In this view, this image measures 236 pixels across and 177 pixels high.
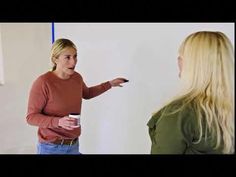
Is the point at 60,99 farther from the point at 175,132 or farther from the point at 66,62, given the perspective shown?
the point at 175,132

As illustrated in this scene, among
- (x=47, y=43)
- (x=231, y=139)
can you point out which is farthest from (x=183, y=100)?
(x=47, y=43)

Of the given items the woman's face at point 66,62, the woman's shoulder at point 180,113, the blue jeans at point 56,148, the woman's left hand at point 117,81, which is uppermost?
the woman's face at point 66,62

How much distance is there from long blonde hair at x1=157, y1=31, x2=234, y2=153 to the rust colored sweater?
0.42m

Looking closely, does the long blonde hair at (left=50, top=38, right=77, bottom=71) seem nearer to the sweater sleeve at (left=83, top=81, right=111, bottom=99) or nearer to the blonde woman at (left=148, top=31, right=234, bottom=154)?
the sweater sleeve at (left=83, top=81, right=111, bottom=99)

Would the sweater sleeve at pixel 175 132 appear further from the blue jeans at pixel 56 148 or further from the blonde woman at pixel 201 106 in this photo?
the blue jeans at pixel 56 148

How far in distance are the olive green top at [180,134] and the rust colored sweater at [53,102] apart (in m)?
0.38

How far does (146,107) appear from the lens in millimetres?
1297

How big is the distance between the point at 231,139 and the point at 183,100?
26 cm

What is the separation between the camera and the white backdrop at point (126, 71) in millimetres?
1258

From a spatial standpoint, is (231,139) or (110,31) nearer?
(231,139)

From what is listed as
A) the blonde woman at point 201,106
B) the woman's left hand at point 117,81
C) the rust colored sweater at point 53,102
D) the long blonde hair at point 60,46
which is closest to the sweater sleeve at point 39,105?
the rust colored sweater at point 53,102

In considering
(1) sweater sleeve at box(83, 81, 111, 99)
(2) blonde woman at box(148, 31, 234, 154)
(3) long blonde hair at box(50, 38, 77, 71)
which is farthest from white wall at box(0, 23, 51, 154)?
(2) blonde woman at box(148, 31, 234, 154)

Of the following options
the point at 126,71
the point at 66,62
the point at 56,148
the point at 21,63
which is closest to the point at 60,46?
the point at 66,62
